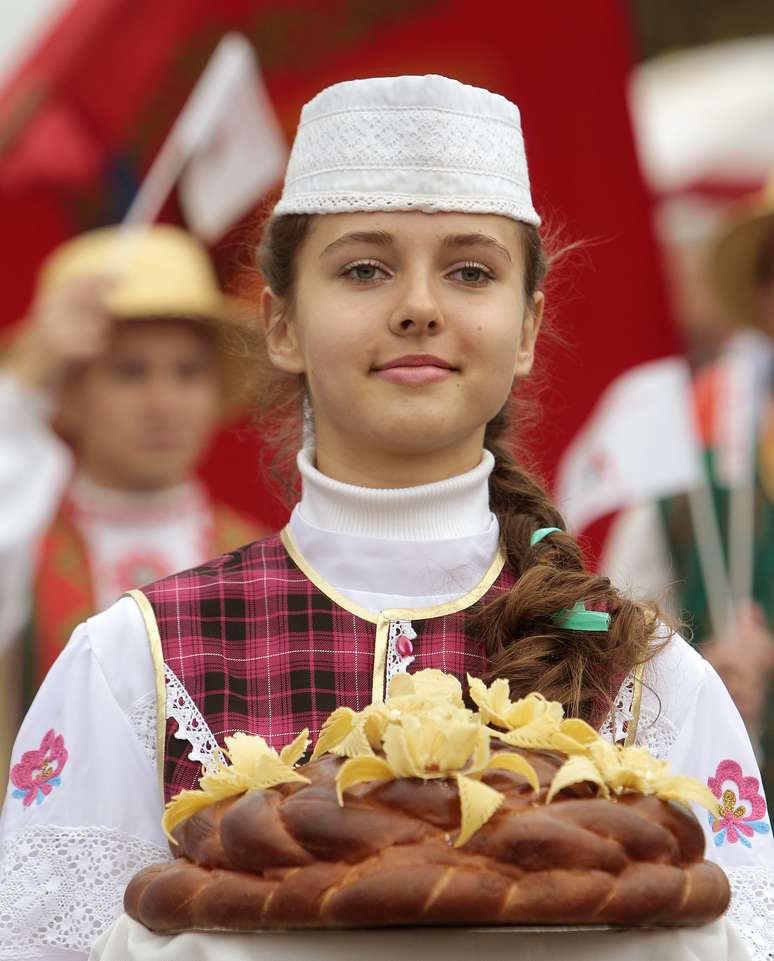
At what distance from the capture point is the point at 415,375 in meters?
2.41

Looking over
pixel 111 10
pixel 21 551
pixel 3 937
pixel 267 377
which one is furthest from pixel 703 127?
pixel 3 937

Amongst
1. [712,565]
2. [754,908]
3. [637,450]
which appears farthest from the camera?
[637,450]

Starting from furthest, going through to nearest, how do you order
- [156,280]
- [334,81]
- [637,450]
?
[334,81] → [156,280] → [637,450]

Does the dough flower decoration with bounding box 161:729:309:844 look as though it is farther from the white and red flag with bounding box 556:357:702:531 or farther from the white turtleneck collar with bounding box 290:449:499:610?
the white and red flag with bounding box 556:357:702:531

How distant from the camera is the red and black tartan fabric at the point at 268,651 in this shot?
7.95 ft

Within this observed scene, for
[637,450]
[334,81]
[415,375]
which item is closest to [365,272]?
[415,375]

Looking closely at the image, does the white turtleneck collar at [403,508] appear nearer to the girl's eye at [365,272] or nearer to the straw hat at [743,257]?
the girl's eye at [365,272]

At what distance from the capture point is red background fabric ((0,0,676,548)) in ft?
19.0

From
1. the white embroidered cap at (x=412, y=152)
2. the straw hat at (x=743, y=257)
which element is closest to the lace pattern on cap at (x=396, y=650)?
the white embroidered cap at (x=412, y=152)

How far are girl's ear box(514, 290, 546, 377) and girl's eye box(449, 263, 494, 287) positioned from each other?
145 millimetres

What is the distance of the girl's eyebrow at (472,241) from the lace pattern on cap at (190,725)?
0.59 meters

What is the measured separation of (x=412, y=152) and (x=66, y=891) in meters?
0.93

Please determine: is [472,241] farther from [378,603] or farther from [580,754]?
[580,754]

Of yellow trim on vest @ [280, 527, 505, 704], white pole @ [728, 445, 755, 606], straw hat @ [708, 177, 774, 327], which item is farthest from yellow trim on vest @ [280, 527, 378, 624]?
straw hat @ [708, 177, 774, 327]
